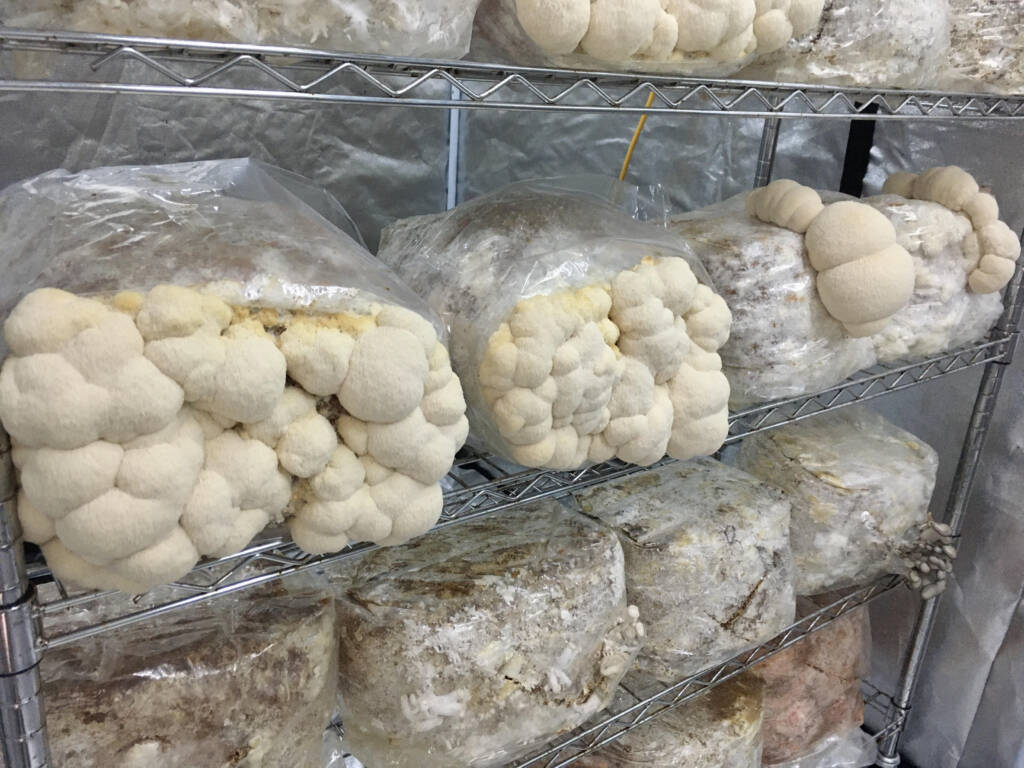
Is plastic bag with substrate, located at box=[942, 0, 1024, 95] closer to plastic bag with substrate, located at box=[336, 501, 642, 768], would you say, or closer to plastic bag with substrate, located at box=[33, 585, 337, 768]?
plastic bag with substrate, located at box=[336, 501, 642, 768]

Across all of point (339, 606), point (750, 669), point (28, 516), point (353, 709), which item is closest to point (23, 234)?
point (28, 516)

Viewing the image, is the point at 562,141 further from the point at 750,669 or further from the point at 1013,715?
the point at 1013,715

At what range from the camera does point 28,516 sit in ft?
1.94

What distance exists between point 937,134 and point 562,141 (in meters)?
0.80

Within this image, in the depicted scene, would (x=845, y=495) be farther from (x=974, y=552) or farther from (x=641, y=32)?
(x=641, y=32)

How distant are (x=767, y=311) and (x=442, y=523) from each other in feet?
1.76

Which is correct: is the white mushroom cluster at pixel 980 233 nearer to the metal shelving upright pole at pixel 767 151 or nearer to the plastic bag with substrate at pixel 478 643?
the metal shelving upright pole at pixel 767 151

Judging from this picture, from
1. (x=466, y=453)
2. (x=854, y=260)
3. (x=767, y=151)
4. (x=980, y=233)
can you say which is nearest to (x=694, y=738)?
(x=466, y=453)

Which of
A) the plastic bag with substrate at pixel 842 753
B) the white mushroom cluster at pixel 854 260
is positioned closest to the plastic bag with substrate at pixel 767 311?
the white mushroom cluster at pixel 854 260

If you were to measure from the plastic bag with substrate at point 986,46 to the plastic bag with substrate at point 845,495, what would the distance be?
61cm

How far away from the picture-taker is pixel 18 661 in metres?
0.64

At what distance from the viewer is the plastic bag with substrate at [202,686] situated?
73 cm

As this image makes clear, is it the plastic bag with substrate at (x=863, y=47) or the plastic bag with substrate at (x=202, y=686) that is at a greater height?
the plastic bag with substrate at (x=863, y=47)

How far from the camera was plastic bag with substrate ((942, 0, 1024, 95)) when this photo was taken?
1.13 metres
